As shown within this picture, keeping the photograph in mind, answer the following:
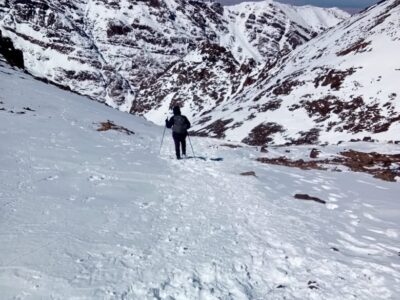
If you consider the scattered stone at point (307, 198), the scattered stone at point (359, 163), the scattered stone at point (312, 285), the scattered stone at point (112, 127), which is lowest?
the scattered stone at point (312, 285)

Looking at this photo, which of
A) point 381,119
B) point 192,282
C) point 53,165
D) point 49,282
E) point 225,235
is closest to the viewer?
point 49,282

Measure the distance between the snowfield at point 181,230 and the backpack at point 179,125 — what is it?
1.77 meters

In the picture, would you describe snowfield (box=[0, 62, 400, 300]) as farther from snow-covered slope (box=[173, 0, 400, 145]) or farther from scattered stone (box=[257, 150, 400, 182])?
snow-covered slope (box=[173, 0, 400, 145])

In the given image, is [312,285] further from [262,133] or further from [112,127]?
[262,133]

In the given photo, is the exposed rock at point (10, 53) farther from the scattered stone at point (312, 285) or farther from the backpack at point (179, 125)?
the scattered stone at point (312, 285)

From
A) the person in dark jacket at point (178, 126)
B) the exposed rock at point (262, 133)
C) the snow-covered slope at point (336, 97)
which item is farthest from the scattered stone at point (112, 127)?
the exposed rock at point (262, 133)

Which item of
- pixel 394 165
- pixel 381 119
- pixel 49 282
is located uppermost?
pixel 381 119

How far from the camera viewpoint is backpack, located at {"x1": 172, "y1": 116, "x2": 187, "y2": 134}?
1964cm

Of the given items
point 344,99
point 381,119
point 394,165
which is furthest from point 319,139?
point 394,165

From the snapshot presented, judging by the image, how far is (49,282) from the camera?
268 inches

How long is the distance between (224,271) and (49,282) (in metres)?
2.94

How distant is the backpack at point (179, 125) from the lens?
64.4ft

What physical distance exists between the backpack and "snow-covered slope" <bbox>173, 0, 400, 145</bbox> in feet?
112

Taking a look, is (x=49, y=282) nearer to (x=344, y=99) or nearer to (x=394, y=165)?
(x=394, y=165)
